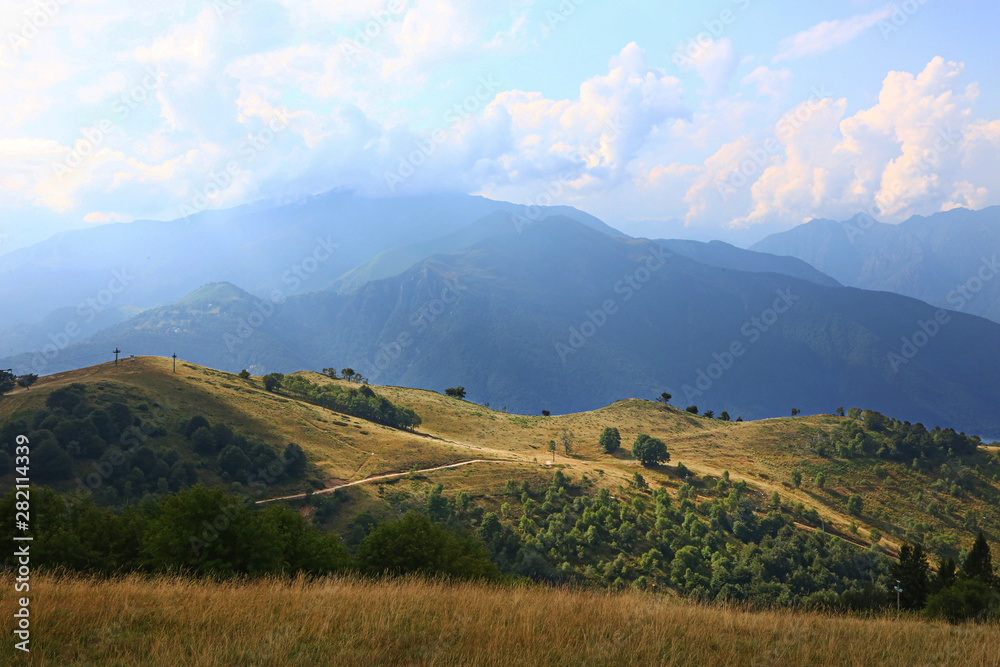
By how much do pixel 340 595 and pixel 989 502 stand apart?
406 ft

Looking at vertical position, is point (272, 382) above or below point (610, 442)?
above

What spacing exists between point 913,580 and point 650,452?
4651cm

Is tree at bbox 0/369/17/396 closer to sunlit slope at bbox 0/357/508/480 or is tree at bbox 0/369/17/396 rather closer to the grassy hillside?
sunlit slope at bbox 0/357/508/480

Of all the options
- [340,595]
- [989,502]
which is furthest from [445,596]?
[989,502]

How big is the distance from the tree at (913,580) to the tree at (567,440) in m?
59.1

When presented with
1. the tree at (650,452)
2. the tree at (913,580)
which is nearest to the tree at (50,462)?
the tree at (650,452)

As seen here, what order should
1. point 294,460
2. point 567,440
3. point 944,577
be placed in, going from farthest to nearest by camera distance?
point 567,440, point 294,460, point 944,577

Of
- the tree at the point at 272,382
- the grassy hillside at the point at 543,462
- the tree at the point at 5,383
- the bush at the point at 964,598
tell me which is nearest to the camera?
the bush at the point at 964,598

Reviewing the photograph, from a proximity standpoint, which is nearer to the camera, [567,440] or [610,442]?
[610,442]

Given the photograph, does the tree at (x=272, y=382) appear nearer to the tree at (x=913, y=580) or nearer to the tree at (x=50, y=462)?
the tree at (x=50, y=462)

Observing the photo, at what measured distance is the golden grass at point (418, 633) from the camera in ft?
28.7

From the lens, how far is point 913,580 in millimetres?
49281

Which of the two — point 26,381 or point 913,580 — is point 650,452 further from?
point 26,381

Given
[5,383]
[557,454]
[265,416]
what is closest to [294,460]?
[265,416]
